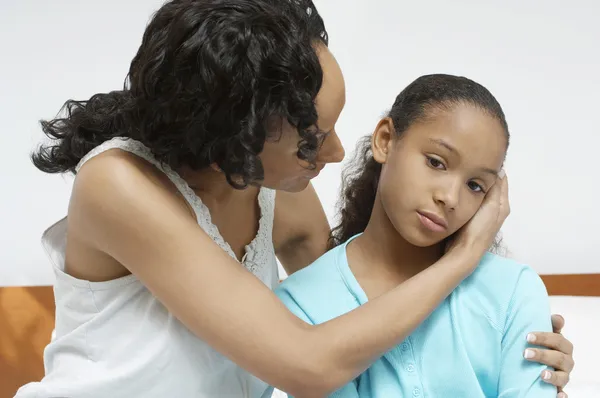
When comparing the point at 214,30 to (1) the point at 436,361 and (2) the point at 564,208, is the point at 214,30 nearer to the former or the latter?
(1) the point at 436,361

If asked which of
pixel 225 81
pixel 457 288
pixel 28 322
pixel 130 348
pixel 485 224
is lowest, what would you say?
pixel 28 322

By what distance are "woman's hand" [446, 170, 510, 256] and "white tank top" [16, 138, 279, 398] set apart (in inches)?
16.1

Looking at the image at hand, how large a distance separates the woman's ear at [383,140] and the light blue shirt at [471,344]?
8.9 inches

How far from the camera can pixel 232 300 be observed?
1.13 metres

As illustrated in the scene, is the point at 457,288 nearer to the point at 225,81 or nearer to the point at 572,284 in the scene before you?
the point at 225,81

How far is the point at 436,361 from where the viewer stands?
48.2 inches

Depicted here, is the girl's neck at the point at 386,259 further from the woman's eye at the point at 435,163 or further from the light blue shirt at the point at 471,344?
the woman's eye at the point at 435,163

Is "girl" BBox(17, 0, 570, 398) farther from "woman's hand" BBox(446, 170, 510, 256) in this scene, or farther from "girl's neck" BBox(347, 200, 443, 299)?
"girl's neck" BBox(347, 200, 443, 299)

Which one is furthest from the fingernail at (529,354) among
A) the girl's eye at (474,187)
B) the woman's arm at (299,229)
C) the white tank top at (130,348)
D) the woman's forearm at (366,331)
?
the woman's arm at (299,229)

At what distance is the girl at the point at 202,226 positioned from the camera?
1.12 m

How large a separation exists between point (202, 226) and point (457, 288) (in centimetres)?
43

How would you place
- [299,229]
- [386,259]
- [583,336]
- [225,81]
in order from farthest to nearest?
1. [583,336]
2. [299,229]
3. [386,259]
4. [225,81]

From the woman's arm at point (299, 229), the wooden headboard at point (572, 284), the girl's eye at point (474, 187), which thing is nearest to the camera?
the girl's eye at point (474, 187)

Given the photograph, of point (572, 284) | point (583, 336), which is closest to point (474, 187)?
point (583, 336)
